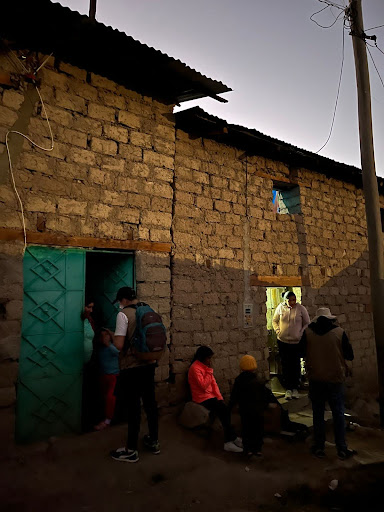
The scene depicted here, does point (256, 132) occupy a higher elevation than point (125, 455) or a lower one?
higher

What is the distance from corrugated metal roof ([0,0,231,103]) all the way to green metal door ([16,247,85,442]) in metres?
2.46

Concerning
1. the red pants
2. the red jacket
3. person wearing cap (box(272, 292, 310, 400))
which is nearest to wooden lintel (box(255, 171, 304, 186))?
person wearing cap (box(272, 292, 310, 400))

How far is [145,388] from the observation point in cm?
383

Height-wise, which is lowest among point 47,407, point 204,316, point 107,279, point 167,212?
point 47,407

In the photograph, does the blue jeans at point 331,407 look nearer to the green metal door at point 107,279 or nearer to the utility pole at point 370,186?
the utility pole at point 370,186

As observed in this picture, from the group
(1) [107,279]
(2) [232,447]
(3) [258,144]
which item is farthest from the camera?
Answer: (3) [258,144]

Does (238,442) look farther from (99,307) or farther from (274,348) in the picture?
(274,348)

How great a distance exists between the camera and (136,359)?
148 inches

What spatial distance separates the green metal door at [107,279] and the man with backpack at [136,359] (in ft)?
3.93

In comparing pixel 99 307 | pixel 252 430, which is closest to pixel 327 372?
pixel 252 430

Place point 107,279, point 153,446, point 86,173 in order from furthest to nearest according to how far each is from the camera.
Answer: point 107,279 → point 86,173 → point 153,446

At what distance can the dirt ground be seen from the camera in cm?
310

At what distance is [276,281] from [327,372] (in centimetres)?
262

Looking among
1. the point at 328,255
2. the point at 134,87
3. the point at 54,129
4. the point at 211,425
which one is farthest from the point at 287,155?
the point at 211,425
